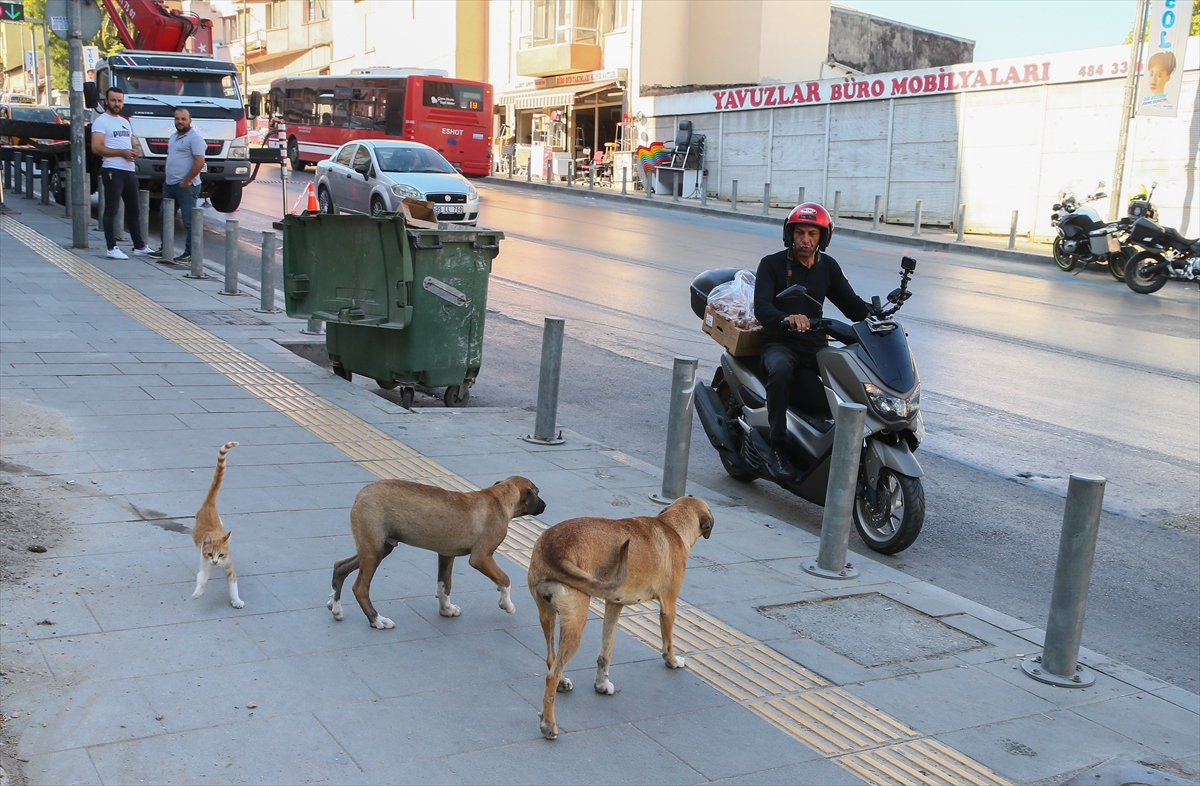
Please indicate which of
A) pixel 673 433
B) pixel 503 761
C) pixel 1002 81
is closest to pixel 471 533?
pixel 503 761

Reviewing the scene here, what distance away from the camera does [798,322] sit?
20.1ft

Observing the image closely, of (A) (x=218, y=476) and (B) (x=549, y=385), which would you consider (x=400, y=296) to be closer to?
(B) (x=549, y=385)

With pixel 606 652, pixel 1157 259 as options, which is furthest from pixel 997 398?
pixel 1157 259

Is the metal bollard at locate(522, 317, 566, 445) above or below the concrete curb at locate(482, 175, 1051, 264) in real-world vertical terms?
below

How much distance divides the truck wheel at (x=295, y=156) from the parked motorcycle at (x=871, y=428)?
115 ft

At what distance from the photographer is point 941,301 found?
15.8 metres

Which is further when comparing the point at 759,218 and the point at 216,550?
the point at 759,218

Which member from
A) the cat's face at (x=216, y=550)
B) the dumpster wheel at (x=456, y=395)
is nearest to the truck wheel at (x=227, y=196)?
the dumpster wheel at (x=456, y=395)

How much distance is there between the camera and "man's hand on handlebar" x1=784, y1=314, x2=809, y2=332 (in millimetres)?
6121

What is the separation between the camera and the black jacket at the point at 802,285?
21.0 ft

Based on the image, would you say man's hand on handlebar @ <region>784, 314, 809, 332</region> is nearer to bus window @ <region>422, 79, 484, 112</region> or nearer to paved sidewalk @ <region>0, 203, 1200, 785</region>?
paved sidewalk @ <region>0, 203, 1200, 785</region>

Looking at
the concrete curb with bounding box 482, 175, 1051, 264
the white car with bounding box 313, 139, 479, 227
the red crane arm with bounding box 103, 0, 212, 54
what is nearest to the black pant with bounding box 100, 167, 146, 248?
the white car with bounding box 313, 139, 479, 227

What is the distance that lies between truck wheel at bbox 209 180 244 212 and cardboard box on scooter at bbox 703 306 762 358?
50.3ft

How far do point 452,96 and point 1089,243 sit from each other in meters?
20.9
